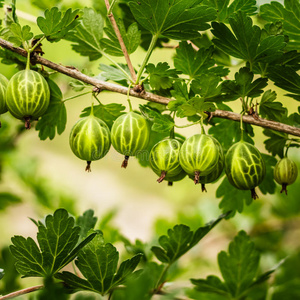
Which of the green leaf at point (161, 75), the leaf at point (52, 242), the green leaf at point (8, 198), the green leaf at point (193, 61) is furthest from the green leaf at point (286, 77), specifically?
the green leaf at point (8, 198)

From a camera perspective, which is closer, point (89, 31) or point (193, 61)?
point (193, 61)

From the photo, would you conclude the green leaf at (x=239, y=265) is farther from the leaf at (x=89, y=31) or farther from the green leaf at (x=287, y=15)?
the leaf at (x=89, y=31)

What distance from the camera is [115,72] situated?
95cm

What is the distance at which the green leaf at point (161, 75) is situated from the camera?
0.88 meters

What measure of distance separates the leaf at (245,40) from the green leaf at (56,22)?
300mm

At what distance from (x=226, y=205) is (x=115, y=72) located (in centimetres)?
46

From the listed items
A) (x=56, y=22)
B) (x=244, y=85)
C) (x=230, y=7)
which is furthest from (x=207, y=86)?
(x=56, y=22)

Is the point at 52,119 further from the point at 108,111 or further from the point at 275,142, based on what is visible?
the point at 275,142

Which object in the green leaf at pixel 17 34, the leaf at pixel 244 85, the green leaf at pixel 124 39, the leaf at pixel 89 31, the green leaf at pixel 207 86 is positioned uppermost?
the leaf at pixel 89 31

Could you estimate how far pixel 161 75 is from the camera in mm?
899

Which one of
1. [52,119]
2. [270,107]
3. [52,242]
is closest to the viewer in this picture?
[52,242]

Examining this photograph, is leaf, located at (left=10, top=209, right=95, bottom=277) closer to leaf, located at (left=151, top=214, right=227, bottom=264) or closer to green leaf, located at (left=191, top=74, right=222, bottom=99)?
leaf, located at (left=151, top=214, right=227, bottom=264)

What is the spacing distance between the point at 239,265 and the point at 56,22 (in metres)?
0.75

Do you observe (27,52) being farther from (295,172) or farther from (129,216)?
(129,216)
